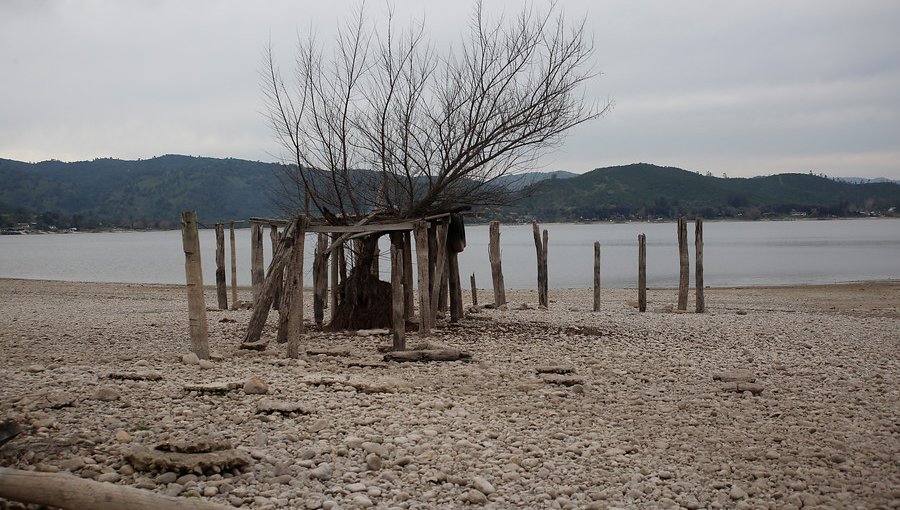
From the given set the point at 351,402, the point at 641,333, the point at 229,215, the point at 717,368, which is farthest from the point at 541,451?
the point at 229,215

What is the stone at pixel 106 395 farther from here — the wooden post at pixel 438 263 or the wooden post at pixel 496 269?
the wooden post at pixel 496 269

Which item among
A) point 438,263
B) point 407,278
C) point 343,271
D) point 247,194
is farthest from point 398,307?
point 247,194

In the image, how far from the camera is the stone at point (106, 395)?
761 cm

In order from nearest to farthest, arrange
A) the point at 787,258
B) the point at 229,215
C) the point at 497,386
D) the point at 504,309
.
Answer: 1. the point at 497,386
2. the point at 504,309
3. the point at 787,258
4. the point at 229,215

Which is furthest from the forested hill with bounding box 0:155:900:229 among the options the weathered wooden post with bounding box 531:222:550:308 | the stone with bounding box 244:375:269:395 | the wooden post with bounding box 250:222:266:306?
the stone with bounding box 244:375:269:395

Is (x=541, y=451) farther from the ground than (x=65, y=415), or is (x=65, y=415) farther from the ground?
(x=65, y=415)

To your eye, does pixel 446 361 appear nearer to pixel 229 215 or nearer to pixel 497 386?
pixel 497 386

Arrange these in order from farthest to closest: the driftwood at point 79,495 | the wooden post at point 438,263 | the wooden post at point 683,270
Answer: the wooden post at point 683,270, the wooden post at point 438,263, the driftwood at point 79,495

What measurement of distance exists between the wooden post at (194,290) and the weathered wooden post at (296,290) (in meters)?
1.20

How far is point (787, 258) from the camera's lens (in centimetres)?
5953

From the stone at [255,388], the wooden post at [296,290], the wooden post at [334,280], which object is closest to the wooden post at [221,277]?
the wooden post at [334,280]

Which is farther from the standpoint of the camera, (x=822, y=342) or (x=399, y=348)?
(x=822, y=342)

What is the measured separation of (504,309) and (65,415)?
588 inches

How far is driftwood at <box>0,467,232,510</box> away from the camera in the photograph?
5.01 metres
